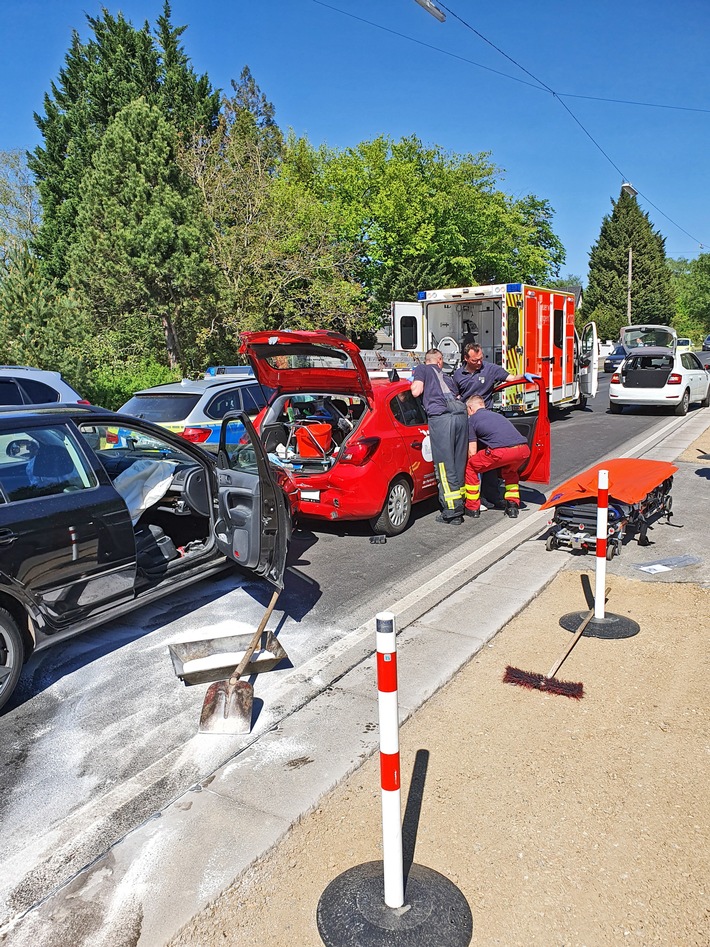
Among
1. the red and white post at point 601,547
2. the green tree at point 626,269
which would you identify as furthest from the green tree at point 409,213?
the green tree at point 626,269

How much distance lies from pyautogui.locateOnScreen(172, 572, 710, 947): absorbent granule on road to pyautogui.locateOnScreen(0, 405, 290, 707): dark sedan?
5.36 ft

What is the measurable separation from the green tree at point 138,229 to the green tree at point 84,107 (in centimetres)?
915

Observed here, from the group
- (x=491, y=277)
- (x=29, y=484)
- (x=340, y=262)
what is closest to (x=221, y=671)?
(x=29, y=484)

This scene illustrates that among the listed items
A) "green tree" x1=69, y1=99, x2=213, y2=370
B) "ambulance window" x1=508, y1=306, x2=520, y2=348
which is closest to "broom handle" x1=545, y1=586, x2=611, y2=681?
"ambulance window" x1=508, y1=306, x2=520, y2=348

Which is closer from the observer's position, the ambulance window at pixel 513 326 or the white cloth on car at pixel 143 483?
the white cloth on car at pixel 143 483

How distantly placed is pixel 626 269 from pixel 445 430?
2862 inches

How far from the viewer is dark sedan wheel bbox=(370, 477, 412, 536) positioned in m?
7.70

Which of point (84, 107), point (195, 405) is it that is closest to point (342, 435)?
point (195, 405)

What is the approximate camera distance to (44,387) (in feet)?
33.8

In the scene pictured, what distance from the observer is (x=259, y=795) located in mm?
3408

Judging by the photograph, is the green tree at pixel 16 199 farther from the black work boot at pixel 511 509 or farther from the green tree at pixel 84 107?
the black work boot at pixel 511 509

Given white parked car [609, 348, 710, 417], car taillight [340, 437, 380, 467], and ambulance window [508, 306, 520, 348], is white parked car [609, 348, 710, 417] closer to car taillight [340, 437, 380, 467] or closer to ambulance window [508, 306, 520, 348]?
ambulance window [508, 306, 520, 348]

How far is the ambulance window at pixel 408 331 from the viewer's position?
1666 cm

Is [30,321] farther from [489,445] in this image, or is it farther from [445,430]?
[489,445]
